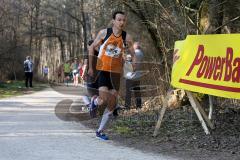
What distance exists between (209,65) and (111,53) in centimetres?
170

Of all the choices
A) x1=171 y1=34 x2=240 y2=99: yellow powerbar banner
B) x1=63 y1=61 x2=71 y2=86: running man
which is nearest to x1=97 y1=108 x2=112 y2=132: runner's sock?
x1=171 y1=34 x2=240 y2=99: yellow powerbar banner

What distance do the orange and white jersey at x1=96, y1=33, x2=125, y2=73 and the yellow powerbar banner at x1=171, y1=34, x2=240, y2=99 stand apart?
3.09 feet

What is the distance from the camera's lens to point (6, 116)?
1280 cm

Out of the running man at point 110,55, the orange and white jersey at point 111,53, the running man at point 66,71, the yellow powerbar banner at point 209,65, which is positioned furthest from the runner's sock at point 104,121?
the running man at point 66,71

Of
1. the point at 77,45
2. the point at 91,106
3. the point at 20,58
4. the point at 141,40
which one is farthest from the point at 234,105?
the point at 77,45

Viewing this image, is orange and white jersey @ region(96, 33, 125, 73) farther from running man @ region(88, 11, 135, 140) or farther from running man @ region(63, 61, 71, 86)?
running man @ region(63, 61, 71, 86)

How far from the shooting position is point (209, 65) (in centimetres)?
807

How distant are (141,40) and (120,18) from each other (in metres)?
9.06

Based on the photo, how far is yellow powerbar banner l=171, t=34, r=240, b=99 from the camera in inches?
297

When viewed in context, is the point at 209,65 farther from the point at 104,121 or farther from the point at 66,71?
the point at 66,71

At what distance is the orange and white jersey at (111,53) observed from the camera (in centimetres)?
884

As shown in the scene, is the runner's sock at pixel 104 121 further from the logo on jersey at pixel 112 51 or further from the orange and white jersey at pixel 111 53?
the logo on jersey at pixel 112 51

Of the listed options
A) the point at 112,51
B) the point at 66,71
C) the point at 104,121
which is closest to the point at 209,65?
the point at 112,51

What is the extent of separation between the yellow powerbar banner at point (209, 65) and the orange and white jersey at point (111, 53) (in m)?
0.94
